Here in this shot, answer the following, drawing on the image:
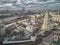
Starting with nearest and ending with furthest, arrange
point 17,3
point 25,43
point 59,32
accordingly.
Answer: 1. point 25,43
2. point 59,32
3. point 17,3

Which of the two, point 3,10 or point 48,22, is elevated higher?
point 3,10

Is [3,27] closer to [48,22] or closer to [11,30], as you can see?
[11,30]

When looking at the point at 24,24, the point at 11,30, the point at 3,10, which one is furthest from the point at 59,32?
the point at 3,10

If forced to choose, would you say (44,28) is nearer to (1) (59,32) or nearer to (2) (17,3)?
(1) (59,32)

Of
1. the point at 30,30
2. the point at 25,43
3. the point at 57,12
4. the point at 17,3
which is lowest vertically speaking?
the point at 25,43

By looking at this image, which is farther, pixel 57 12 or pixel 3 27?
pixel 57 12

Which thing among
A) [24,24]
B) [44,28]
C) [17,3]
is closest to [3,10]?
[17,3]

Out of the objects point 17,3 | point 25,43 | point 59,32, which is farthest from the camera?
point 17,3

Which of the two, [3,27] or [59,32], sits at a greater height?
[3,27]

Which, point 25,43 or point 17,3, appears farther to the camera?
point 17,3
